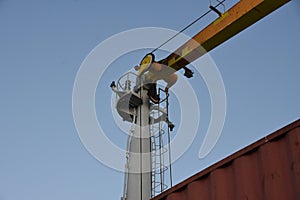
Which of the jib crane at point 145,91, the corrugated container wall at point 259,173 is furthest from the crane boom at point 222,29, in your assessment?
the corrugated container wall at point 259,173

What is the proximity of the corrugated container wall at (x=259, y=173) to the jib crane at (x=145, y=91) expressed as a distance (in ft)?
27.4

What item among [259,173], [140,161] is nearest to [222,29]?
[140,161]

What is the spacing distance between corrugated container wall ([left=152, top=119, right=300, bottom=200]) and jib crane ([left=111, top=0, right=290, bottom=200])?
8.36m

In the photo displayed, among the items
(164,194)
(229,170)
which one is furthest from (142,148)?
(229,170)

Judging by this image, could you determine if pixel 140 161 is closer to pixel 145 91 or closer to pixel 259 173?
pixel 145 91

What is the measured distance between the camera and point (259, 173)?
207 inches

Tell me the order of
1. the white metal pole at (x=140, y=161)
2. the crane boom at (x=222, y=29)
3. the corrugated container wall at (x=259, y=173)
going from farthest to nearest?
the white metal pole at (x=140, y=161)
the crane boom at (x=222, y=29)
the corrugated container wall at (x=259, y=173)

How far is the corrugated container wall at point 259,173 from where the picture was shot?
4.89 metres

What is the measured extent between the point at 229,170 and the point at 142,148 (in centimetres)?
935

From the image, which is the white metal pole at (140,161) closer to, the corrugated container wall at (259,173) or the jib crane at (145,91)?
the jib crane at (145,91)

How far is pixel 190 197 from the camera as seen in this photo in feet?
19.9

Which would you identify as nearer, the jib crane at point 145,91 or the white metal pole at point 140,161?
the jib crane at point 145,91

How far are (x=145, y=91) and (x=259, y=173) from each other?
11.5 m

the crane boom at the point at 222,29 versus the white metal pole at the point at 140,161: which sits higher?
the crane boom at the point at 222,29
